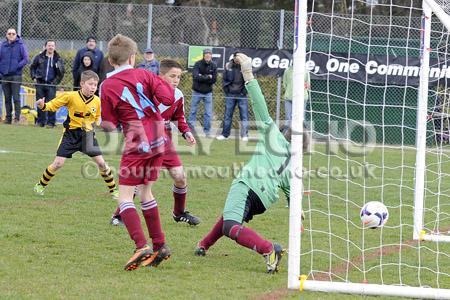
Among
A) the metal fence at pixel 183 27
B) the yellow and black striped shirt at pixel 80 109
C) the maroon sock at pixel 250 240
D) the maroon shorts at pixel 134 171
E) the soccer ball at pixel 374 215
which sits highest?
the metal fence at pixel 183 27

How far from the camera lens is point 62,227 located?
789 centimetres

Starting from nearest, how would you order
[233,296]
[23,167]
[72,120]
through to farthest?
[233,296] → [72,120] → [23,167]

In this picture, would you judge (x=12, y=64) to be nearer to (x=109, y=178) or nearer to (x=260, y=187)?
(x=109, y=178)

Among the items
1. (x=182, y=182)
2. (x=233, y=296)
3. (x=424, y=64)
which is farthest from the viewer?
(x=182, y=182)

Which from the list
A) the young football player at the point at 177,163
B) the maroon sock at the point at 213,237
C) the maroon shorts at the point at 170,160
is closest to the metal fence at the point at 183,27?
the young football player at the point at 177,163

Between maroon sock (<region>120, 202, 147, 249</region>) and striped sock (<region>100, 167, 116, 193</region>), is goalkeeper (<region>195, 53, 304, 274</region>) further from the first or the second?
striped sock (<region>100, 167, 116, 193</region>)

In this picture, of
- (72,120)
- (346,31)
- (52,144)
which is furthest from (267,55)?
(72,120)

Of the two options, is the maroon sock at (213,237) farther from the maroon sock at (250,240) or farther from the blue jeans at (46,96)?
the blue jeans at (46,96)

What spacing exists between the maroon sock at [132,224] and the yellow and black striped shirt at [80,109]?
3253 mm

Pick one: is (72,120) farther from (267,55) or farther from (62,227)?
(267,55)

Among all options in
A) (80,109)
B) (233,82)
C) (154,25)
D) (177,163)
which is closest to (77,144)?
(80,109)

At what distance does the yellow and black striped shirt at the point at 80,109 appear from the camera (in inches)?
367

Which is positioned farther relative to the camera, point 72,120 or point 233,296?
point 72,120

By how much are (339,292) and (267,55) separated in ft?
44.7
